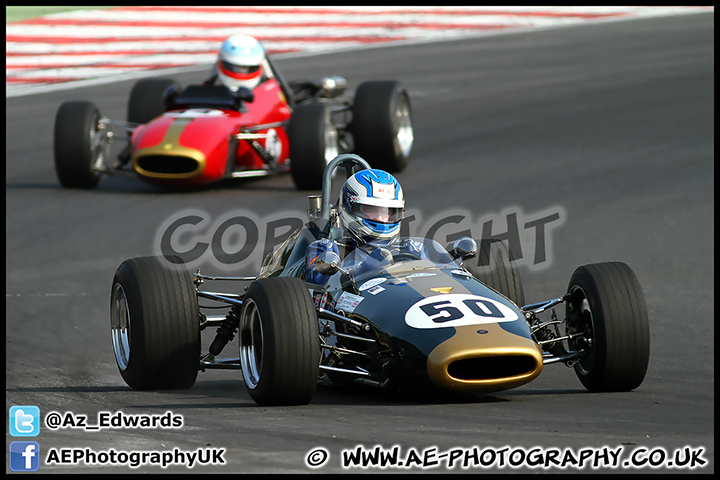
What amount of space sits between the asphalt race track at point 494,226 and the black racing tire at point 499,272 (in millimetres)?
589

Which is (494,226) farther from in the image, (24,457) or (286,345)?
(24,457)

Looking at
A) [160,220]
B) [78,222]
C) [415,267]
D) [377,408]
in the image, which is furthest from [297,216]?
[377,408]

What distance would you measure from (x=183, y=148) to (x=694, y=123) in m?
8.10

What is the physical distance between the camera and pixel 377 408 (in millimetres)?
6469

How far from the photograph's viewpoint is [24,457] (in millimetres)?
5047

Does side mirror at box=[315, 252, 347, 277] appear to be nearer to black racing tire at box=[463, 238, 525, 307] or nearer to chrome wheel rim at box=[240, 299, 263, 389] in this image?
chrome wheel rim at box=[240, 299, 263, 389]

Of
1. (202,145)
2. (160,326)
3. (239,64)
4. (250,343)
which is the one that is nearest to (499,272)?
(250,343)

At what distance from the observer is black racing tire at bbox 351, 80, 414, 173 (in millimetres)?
14500

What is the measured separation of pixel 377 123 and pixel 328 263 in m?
7.55

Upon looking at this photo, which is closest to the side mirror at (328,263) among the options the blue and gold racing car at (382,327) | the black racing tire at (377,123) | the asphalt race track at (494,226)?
the blue and gold racing car at (382,327)

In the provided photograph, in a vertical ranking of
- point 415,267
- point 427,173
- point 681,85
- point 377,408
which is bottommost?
point 377,408

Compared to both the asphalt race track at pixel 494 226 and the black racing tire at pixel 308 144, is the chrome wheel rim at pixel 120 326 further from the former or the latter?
the black racing tire at pixel 308 144

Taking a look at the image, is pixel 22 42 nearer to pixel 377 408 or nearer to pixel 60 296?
pixel 60 296

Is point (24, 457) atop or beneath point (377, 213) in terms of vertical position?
beneath
